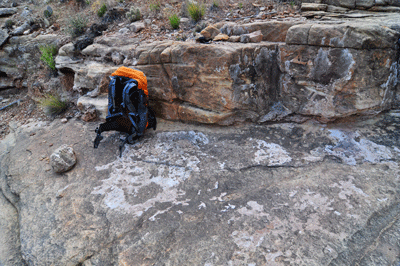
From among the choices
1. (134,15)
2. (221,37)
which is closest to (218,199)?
(221,37)

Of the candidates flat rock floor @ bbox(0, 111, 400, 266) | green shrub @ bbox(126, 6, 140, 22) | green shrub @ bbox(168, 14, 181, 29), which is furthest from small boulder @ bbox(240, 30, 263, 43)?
green shrub @ bbox(126, 6, 140, 22)

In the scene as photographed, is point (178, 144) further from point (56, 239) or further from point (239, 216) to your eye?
point (56, 239)

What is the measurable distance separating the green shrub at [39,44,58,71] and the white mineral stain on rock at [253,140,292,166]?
17.9 ft

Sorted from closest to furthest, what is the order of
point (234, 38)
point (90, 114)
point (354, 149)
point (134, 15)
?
point (354, 149) < point (234, 38) < point (90, 114) < point (134, 15)

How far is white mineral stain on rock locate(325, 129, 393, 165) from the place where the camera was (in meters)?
3.01

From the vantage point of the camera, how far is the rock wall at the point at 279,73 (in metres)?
3.04

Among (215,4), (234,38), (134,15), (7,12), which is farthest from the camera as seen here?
(7,12)

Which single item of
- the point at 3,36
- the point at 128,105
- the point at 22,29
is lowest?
the point at 128,105

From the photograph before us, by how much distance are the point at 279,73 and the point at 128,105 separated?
2406mm

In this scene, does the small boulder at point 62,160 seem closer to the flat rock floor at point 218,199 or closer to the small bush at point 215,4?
the flat rock floor at point 218,199

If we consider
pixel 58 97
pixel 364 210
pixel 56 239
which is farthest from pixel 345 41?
pixel 58 97

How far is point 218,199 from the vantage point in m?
2.82

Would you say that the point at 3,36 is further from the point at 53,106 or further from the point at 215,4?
the point at 215,4

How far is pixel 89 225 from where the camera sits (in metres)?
2.70
